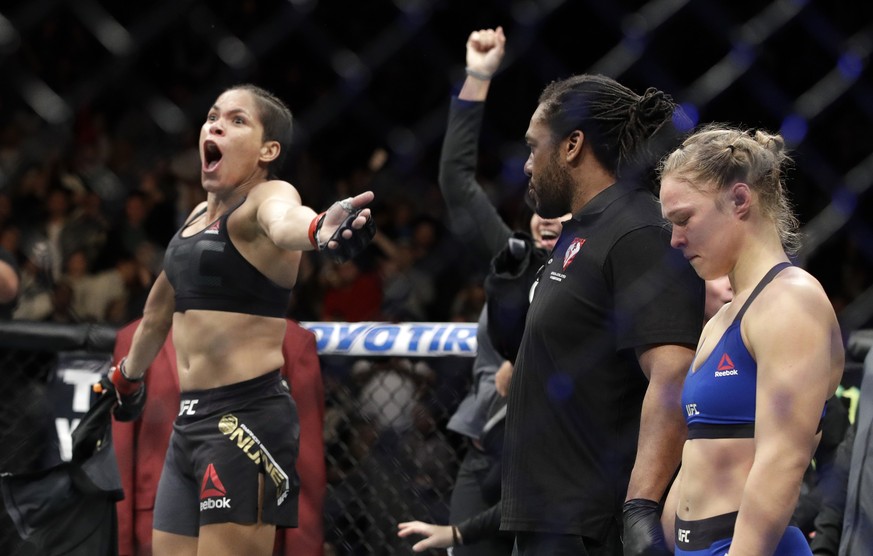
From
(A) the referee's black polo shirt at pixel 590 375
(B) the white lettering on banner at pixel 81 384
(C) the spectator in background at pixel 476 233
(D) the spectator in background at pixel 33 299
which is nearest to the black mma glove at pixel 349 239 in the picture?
(A) the referee's black polo shirt at pixel 590 375

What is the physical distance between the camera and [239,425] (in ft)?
10.4

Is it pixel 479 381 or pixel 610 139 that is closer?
pixel 610 139

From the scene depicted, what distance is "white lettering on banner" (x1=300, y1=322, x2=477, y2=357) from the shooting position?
13.3ft

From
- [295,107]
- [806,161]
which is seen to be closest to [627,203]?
[295,107]

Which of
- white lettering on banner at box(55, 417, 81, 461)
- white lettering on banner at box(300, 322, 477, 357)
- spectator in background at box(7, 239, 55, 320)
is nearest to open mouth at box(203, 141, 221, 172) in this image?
white lettering on banner at box(300, 322, 477, 357)

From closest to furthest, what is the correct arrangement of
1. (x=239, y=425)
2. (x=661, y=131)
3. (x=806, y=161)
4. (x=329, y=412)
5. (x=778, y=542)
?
(x=778, y=542)
(x=661, y=131)
(x=239, y=425)
(x=329, y=412)
(x=806, y=161)

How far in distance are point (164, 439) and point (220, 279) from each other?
Answer: 950mm

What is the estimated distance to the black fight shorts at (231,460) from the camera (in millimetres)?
3102

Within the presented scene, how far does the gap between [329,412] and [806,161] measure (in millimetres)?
2880

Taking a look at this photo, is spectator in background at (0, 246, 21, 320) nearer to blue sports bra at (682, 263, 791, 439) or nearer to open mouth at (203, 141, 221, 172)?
open mouth at (203, 141, 221, 172)

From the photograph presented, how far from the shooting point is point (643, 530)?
7.60 ft

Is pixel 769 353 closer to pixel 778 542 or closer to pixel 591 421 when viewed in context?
pixel 778 542

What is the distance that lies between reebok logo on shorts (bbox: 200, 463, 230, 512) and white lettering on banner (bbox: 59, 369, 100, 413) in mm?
1108

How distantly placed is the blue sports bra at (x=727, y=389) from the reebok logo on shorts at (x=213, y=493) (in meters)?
1.34
